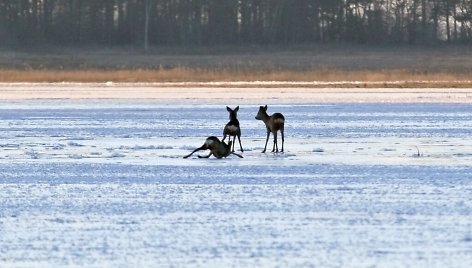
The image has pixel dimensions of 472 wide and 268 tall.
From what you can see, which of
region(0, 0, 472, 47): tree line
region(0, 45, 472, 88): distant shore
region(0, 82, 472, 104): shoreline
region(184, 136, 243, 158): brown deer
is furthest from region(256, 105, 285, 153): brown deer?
region(0, 0, 472, 47): tree line

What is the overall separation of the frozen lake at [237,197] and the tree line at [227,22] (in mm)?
42335

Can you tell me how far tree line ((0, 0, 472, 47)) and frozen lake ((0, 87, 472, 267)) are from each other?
139 ft

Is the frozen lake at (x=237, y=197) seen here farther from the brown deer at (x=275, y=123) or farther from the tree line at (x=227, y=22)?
the tree line at (x=227, y=22)

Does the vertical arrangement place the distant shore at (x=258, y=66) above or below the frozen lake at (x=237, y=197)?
above

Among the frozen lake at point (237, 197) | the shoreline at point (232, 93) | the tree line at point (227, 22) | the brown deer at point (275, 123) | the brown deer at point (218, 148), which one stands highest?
the tree line at point (227, 22)

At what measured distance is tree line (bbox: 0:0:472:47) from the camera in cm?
6255

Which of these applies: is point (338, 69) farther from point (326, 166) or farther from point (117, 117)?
point (326, 166)

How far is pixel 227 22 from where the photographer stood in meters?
65.1

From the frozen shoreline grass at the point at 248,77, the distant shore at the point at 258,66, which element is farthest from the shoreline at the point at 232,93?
the frozen shoreline grass at the point at 248,77

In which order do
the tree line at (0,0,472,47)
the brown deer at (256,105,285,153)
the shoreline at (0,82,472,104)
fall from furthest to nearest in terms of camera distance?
the tree line at (0,0,472,47) → the shoreline at (0,82,472,104) → the brown deer at (256,105,285,153)

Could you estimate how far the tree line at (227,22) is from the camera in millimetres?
62553

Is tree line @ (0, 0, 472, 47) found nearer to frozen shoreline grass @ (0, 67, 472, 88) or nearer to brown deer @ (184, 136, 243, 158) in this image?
frozen shoreline grass @ (0, 67, 472, 88)

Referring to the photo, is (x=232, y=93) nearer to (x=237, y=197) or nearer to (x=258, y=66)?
(x=258, y=66)

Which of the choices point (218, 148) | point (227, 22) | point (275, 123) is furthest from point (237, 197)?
point (227, 22)
